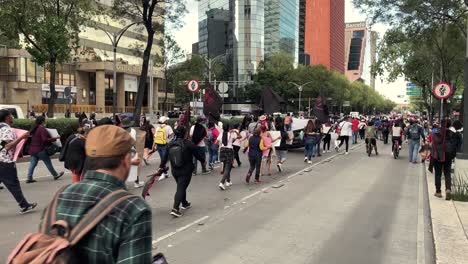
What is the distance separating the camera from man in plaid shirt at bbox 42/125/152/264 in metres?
→ 1.90

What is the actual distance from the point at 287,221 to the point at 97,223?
5.97 metres

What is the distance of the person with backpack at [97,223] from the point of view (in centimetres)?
181

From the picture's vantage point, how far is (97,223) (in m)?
1.89

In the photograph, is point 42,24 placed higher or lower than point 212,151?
higher

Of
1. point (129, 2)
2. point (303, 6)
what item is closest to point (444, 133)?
point (129, 2)

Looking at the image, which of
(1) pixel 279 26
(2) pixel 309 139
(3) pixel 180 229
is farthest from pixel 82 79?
(1) pixel 279 26

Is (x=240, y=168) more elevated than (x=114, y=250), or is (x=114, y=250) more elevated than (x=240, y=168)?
(x=114, y=250)

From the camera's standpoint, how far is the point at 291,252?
5.87m

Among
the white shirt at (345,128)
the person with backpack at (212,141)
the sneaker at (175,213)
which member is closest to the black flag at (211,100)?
the person with backpack at (212,141)

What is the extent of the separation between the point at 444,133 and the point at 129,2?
19982 millimetres

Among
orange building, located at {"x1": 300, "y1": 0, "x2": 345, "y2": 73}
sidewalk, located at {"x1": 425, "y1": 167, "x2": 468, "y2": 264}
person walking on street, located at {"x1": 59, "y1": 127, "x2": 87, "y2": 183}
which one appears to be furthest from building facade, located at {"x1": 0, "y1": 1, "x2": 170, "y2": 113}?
orange building, located at {"x1": 300, "y1": 0, "x2": 345, "y2": 73}

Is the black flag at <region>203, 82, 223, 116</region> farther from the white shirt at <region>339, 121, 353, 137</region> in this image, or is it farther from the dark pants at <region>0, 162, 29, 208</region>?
the white shirt at <region>339, 121, 353, 137</region>

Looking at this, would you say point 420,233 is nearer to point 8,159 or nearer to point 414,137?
point 8,159

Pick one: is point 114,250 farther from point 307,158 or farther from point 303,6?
point 303,6
